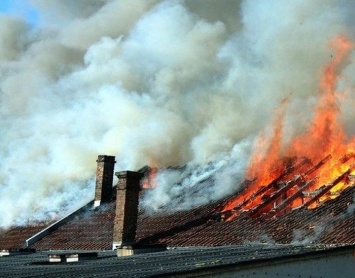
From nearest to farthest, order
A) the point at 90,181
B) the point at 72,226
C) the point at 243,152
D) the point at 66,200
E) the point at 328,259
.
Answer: the point at 328,259
the point at 72,226
the point at 243,152
the point at 66,200
the point at 90,181

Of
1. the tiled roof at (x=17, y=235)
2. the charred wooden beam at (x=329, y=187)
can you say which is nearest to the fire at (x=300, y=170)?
the charred wooden beam at (x=329, y=187)

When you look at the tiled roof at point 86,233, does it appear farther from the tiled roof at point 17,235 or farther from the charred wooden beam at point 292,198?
the charred wooden beam at point 292,198

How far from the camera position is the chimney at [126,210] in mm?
18344

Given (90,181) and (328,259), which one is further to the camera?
(90,181)

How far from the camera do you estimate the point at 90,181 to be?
31531 millimetres

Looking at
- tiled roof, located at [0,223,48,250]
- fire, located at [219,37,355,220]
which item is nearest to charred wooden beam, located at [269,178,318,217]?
fire, located at [219,37,355,220]

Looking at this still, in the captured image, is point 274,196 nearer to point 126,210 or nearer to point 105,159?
point 126,210

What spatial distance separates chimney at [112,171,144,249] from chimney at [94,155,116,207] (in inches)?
219

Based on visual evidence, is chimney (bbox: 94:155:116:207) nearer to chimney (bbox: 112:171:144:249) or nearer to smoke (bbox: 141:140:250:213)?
smoke (bbox: 141:140:250:213)

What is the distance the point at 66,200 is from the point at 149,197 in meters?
6.76

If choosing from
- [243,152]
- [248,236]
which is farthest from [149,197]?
[248,236]

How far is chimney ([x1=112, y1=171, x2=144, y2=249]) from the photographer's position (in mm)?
18344

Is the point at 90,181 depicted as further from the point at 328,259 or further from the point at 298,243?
the point at 328,259

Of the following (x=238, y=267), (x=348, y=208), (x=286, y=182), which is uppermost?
(x=286, y=182)
